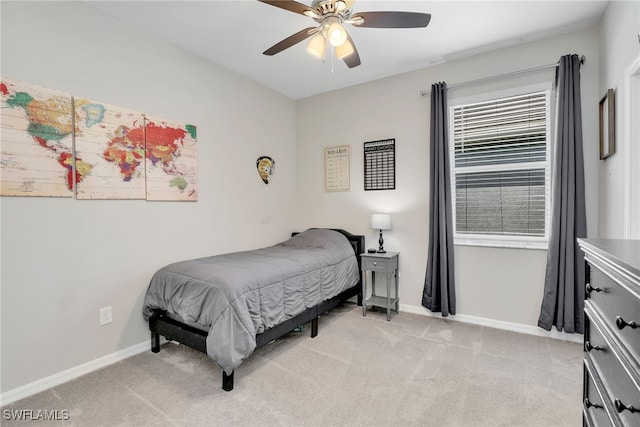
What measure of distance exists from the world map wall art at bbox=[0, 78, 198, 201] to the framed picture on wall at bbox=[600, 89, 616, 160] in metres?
3.44

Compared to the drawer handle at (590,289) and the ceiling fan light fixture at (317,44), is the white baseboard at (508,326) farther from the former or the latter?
the ceiling fan light fixture at (317,44)

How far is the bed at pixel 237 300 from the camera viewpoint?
6.51 ft

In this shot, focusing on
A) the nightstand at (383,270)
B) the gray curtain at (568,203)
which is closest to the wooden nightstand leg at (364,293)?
the nightstand at (383,270)

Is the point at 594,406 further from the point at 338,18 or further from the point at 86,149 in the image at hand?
the point at 86,149

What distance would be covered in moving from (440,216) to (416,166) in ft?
2.15

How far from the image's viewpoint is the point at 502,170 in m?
3.03

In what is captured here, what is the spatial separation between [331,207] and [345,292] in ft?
3.92

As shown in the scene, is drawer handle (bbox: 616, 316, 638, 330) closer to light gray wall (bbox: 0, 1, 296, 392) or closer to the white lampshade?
the white lampshade

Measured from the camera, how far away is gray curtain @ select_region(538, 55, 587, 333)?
2.53m

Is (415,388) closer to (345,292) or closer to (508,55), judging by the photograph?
(345,292)

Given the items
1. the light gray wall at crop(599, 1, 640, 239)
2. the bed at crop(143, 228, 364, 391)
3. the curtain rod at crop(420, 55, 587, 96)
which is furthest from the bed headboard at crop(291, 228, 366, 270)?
the light gray wall at crop(599, 1, 640, 239)

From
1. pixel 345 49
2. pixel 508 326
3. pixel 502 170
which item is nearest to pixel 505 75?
pixel 502 170

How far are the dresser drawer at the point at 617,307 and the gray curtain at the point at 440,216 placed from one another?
6.55ft

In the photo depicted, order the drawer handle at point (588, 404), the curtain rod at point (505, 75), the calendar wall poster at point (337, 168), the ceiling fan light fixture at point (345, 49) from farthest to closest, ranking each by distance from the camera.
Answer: the calendar wall poster at point (337, 168), the curtain rod at point (505, 75), the ceiling fan light fixture at point (345, 49), the drawer handle at point (588, 404)
